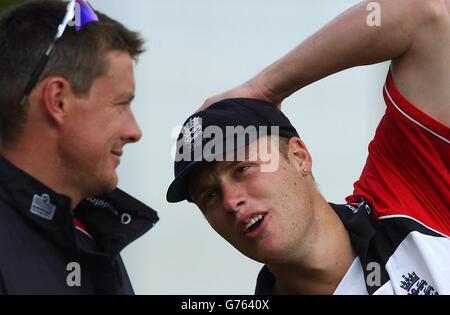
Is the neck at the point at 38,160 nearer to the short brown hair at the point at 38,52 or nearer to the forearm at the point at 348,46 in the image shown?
the short brown hair at the point at 38,52

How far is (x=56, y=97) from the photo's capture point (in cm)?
189

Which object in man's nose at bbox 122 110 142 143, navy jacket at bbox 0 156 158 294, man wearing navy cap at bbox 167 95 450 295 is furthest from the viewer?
man wearing navy cap at bbox 167 95 450 295

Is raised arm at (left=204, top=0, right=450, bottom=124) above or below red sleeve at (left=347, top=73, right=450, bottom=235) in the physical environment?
above

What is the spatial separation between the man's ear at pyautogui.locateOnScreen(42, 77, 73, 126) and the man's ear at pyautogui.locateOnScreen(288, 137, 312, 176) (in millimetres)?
813

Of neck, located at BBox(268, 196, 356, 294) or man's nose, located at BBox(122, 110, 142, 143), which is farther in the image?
neck, located at BBox(268, 196, 356, 294)

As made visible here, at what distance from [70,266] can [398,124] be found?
1.03 m

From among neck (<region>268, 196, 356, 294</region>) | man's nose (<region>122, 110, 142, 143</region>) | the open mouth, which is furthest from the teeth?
man's nose (<region>122, 110, 142, 143</region>)

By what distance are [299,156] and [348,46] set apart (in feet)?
1.21

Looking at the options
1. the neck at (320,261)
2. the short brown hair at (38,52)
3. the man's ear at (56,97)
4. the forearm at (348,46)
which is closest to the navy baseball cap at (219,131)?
the forearm at (348,46)

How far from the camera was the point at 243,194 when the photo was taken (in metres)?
2.37

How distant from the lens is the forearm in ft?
7.63

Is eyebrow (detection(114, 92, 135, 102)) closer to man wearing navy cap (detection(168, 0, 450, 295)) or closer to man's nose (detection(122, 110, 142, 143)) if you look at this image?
man's nose (detection(122, 110, 142, 143))

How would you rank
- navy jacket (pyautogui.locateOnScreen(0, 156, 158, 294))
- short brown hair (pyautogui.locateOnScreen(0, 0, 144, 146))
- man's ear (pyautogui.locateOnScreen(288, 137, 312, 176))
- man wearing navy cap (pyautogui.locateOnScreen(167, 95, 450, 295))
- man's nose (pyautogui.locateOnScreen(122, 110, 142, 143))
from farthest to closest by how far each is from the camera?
man's ear (pyautogui.locateOnScreen(288, 137, 312, 176)), man wearing navy cap (pyautogui.locateOnScreen(167, 95, 450, 295)), man's nose (pyautogui.locateOnScreen(122, 110, 142, 143)), short brown hair (pyautogui.locateOnScreen(0, 0, 144, 146)), navy jacket (pyautogui.locateOnScreen(0, 156, 158, 294))

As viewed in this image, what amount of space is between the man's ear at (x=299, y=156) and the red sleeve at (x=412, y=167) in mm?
207
